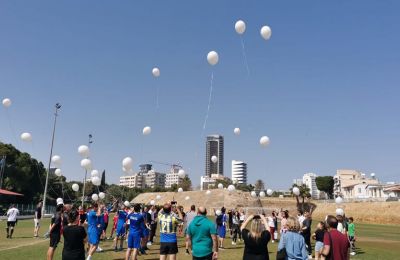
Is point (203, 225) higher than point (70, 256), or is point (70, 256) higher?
point (203, 225)

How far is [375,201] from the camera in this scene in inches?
3142

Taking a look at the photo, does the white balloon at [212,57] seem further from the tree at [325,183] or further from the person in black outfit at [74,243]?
the tree at [325,183]

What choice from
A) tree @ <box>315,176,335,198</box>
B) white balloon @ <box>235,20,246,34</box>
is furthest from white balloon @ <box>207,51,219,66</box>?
tree @ <box>315,176,335,198</box>

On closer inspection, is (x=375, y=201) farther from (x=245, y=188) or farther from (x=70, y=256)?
(x=70, y=256)

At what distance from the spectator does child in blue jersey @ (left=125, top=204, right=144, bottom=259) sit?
19.6 ft

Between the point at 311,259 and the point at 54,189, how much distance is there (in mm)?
82778

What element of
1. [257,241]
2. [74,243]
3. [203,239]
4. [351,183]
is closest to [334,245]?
[257,241]

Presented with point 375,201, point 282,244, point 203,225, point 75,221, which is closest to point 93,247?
point 75,221

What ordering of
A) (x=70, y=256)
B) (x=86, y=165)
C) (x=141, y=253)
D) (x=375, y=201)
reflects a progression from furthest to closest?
(x=375, y=201)
(x=86, y=165)
(x=141, y=253)
(x=70, y=256)

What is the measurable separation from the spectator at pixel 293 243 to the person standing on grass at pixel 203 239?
145cm

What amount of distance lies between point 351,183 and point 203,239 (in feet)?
550

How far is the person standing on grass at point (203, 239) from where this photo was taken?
23.8 ft

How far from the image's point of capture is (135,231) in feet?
37.3

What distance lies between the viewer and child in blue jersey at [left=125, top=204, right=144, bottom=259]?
443 inches
